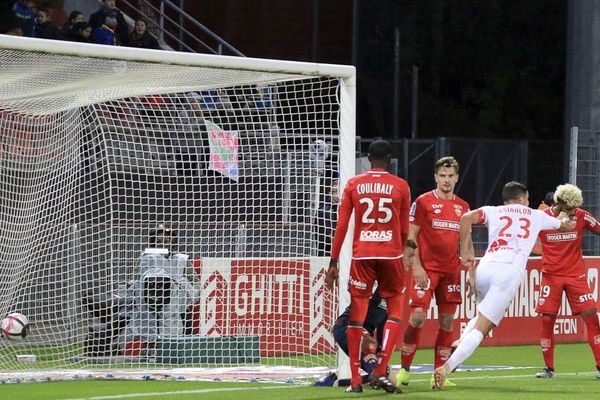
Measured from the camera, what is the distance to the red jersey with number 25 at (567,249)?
1455 centimetres

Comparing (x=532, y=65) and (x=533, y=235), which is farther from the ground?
(x=532, y=65)

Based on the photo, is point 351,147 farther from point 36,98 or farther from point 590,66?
point 590,66

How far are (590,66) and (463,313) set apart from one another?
24.3ft

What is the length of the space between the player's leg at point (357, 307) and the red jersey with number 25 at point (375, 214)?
0.13m

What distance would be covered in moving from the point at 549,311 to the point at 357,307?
3.21 meters

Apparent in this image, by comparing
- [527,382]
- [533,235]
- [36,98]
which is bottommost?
[527,382]

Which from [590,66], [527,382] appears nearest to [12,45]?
[527,382]

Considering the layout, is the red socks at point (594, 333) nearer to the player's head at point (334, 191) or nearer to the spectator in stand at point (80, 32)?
the player's head at point (334, 191)

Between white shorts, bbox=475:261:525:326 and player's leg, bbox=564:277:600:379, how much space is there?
6.31ft

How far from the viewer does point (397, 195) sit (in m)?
11.9

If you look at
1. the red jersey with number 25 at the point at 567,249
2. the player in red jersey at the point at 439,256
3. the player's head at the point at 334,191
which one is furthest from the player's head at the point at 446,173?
the red jersey with number 25 at the point at 567,249

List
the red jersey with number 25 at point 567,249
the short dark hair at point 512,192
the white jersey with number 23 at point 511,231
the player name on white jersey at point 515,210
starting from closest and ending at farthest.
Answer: the white jersey with number 23 at point 511,231 → the player name on white jersey at point 515,210 → the short dark hair at point 512,192 → the red jersey with number 25 at point 567,249

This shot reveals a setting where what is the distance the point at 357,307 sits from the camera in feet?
39.4

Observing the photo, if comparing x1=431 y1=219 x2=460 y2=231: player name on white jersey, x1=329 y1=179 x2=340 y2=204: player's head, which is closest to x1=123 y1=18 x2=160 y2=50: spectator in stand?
x1=329 y1=179 x2=340 y2=204: player's head
